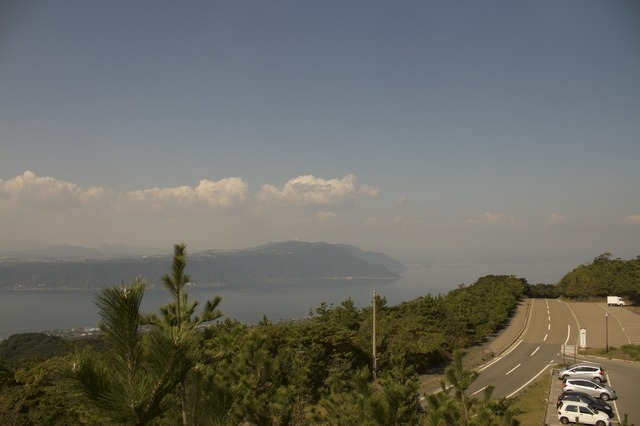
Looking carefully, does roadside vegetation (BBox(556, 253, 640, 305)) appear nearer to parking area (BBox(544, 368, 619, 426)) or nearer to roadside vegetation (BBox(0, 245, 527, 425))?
parking area (BBox(544, 368, 619, 426))

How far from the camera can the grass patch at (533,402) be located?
49.9ft

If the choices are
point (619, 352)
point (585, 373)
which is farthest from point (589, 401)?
point (619, 352)

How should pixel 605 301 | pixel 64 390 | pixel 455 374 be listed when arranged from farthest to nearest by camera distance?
pixel 605 301 < pixel 455 374 < pixel 64 390

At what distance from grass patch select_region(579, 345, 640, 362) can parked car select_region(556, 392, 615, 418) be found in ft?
34.9

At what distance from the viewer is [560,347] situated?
27.7m

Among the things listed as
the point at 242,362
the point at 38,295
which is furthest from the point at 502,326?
the point at 38,295

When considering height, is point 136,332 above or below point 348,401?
above

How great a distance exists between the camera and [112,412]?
91.7 inches

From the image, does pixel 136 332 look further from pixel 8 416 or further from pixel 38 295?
pixel 38 295

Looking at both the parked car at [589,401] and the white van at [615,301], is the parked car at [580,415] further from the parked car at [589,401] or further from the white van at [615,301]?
the white van at [615,301]

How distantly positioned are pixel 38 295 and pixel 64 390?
192680 millimetres

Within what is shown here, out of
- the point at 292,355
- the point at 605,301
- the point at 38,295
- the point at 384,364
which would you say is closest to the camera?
the point at 292,355

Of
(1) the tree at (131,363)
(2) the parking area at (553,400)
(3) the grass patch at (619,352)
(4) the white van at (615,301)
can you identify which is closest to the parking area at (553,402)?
(2) the parking area at (553,400)

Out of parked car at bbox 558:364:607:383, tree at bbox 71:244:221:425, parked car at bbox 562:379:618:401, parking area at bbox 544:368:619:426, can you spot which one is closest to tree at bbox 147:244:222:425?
tree at bbox 71:244:221:425
